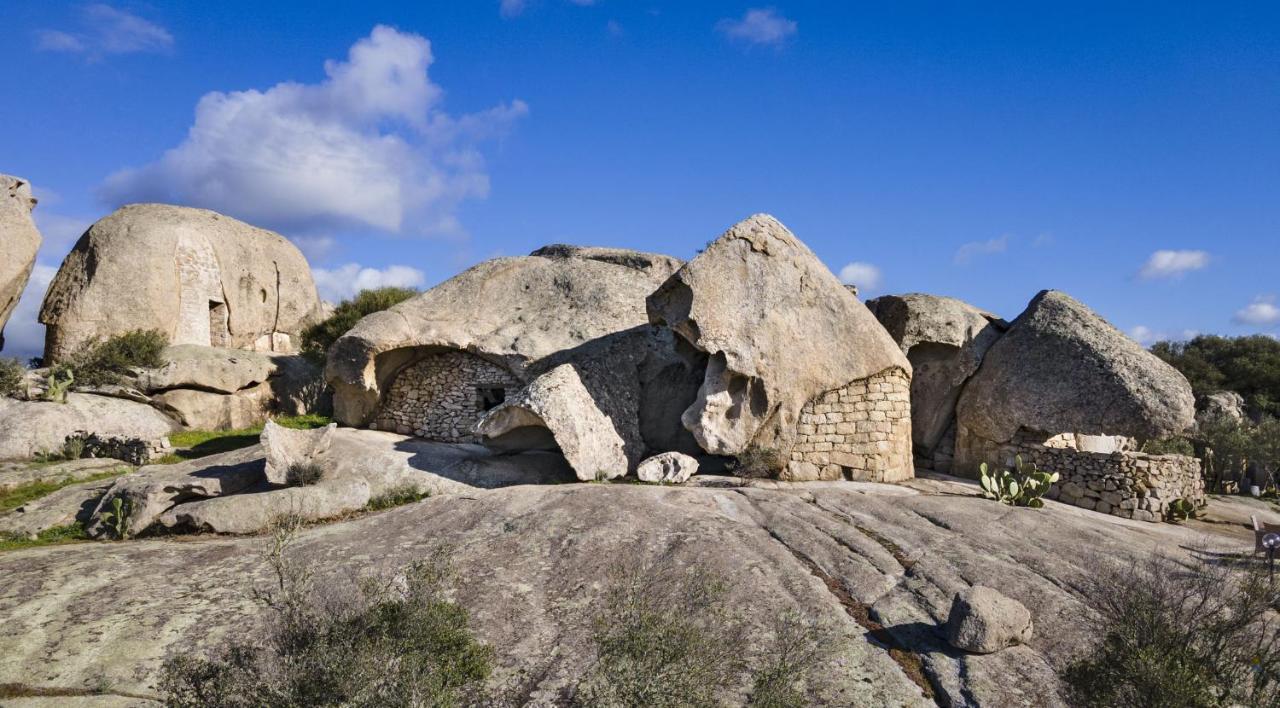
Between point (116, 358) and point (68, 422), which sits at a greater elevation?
point (116, 358)

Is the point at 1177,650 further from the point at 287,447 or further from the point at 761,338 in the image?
the point at 287,447

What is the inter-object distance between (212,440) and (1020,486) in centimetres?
2044

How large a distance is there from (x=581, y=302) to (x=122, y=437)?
38.6 feet

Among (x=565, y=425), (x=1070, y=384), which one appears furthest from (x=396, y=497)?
(x=1070, y=384)

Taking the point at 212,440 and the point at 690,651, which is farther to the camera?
the point at 212,440

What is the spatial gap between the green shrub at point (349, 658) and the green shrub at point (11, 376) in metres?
15.7

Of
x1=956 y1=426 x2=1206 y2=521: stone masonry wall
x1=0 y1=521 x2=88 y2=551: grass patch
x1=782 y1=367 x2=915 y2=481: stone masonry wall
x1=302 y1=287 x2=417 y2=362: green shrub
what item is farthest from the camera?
x1=302 y1=287 x2=417 y2=362: green shrub

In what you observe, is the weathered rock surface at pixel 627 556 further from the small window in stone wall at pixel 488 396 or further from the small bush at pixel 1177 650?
the small window in stone wall at pixel 488 396

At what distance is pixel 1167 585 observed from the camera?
30.0 feet

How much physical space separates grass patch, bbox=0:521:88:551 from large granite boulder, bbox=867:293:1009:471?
59.6ft

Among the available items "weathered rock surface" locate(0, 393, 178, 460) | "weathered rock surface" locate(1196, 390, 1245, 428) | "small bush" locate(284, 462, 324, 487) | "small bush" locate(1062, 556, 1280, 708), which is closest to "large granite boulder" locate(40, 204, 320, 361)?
"weathered rock surface" locate(0, 393, 178, 460)

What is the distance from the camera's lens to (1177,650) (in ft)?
22.7

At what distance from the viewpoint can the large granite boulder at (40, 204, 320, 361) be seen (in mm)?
22984

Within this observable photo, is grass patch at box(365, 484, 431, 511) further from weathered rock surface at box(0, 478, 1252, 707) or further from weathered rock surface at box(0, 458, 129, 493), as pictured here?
weathered rock surface at box(0, 458, 129, 493)
